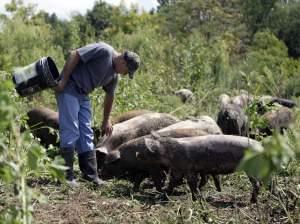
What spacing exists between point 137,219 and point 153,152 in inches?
41.4

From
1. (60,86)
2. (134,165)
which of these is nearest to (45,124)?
(60,86)

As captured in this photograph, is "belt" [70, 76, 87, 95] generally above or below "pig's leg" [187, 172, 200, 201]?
above

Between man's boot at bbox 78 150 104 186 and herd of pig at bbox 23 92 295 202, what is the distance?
20 centimetres

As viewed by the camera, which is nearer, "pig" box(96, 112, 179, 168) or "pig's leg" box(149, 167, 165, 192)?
"pig's leg" box(149, 167, 165, 192)

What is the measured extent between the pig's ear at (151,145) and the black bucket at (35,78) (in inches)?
49.0

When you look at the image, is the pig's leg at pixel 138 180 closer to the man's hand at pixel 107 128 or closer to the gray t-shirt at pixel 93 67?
the man's hand at pixel 107 128

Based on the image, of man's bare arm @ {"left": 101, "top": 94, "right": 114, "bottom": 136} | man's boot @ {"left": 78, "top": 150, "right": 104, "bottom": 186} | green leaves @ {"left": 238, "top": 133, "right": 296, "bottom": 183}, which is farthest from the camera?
man's bare arm @ {"left": 101, "top": 94, "right": 114, "bottom": 136}

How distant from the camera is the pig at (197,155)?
5.54 meters

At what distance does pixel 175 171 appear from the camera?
234 inches

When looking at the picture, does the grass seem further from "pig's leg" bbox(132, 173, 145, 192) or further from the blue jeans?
the blue jeans

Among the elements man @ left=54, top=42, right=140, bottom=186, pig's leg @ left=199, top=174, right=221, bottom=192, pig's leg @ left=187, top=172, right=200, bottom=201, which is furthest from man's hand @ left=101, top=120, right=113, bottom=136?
pig's leg @ left=187, top=172, right=200, bottom=201

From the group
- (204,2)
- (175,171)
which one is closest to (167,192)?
(175,171)

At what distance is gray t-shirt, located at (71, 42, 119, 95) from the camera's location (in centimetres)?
664

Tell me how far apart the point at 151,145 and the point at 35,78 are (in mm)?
1472
